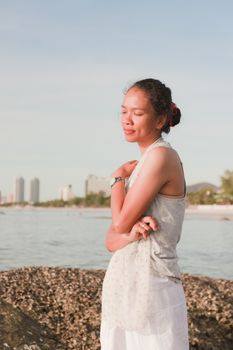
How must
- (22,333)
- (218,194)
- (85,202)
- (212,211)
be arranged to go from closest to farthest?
(22,333)
(212,211)
(218,194)
(85,202)

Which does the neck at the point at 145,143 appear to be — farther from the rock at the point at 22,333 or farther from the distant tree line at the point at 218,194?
the distant tree line at the point at 218,194

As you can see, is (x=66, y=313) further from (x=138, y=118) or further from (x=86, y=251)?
(x=86, y=251)

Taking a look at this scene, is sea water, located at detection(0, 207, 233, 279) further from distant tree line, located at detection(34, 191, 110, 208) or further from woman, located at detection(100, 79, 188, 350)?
distant tree line, located at detection(34, 191, 110, 208)

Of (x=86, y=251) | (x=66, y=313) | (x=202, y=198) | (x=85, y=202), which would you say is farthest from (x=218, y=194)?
(x=66, y=313)

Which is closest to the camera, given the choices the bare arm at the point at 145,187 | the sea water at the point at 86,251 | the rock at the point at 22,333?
the bare arm at the point at 145,187

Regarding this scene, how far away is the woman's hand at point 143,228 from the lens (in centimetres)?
285

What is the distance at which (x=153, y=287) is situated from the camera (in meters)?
2.88

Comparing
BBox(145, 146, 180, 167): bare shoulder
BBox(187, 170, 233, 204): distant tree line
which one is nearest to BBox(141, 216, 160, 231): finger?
BBox(145, 146, 180, 167): bare shoulder

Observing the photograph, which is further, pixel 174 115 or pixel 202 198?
pixel 202 198

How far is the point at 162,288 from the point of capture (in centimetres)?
289

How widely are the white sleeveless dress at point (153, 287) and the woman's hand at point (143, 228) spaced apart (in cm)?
4

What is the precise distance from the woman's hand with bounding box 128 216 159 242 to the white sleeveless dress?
36 mm

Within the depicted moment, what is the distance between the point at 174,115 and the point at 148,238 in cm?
58

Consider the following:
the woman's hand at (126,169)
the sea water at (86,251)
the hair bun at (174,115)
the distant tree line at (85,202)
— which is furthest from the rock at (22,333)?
the distant tree line at (85,202)
